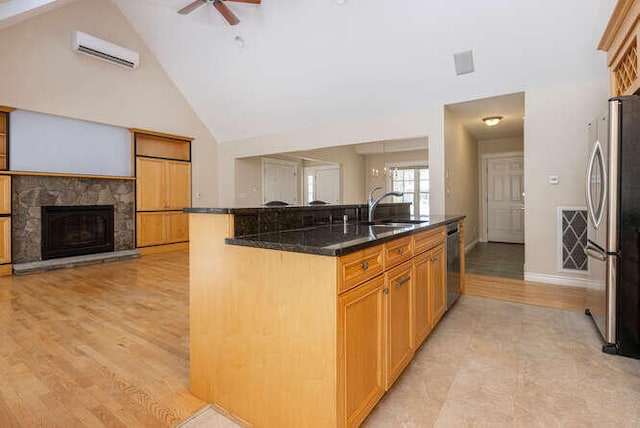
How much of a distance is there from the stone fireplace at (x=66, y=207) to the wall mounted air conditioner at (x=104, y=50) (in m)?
2.06

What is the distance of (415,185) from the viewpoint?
8.87 meters

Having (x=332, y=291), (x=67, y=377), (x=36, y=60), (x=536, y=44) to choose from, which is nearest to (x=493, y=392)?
(x=332, y=291)

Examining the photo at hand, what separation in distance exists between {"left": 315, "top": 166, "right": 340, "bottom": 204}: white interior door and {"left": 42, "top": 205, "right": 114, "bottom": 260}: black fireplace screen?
5.22 m

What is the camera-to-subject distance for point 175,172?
6801mm

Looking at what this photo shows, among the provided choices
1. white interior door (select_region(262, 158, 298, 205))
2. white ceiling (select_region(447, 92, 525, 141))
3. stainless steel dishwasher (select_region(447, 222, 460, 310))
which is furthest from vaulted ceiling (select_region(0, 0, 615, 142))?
stainless steel dishwasher (select_region(447, 222, 460, 310))

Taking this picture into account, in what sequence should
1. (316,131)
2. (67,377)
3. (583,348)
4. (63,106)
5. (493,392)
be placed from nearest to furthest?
(493,392), (67,377), (583,348), (63,106), (316,131)

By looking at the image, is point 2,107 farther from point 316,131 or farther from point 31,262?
point 316,131

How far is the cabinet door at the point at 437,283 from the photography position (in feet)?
7.77

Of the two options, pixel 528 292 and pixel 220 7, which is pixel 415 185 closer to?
pixel 528 292

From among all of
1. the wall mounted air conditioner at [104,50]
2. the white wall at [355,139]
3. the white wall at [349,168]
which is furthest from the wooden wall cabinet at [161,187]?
the white wall at [349,168]

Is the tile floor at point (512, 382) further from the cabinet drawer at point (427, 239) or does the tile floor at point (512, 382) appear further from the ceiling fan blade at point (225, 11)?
the ceiling fan blade at point (225, 11)

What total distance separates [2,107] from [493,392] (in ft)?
21.4

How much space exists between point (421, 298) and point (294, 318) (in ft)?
3.67

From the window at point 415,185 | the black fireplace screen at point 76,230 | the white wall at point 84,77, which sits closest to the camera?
the white wall at point 84,77
